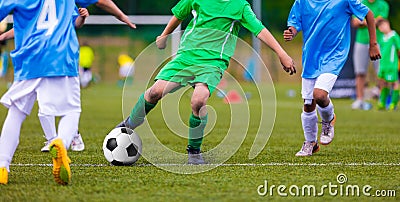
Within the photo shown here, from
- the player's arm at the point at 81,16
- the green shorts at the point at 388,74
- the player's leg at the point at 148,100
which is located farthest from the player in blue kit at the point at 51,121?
the green shorts at the point at 388,74

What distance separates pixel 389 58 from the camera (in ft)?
50.3

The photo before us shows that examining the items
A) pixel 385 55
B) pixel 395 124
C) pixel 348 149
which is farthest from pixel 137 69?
pixel 348 149

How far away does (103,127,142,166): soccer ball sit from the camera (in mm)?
6863

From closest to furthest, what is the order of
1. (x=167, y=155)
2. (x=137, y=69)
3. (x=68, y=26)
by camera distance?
1. (x=68, y=26)
2. (x=167, y=155)
3. (x=137, y=69)

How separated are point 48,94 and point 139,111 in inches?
56.2

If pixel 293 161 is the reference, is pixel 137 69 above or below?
below

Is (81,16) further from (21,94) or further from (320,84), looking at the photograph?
(320,84)

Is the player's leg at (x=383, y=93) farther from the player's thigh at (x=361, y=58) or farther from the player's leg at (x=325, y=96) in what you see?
the player's leg at (x=325, y=96)

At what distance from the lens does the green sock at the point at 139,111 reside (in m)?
7.04

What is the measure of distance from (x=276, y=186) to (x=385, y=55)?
1026cm

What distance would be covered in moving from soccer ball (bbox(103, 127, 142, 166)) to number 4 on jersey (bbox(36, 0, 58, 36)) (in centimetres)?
138

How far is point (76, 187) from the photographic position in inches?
219

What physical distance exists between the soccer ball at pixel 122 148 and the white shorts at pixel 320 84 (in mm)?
1708

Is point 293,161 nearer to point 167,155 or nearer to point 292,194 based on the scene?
point 167,155
